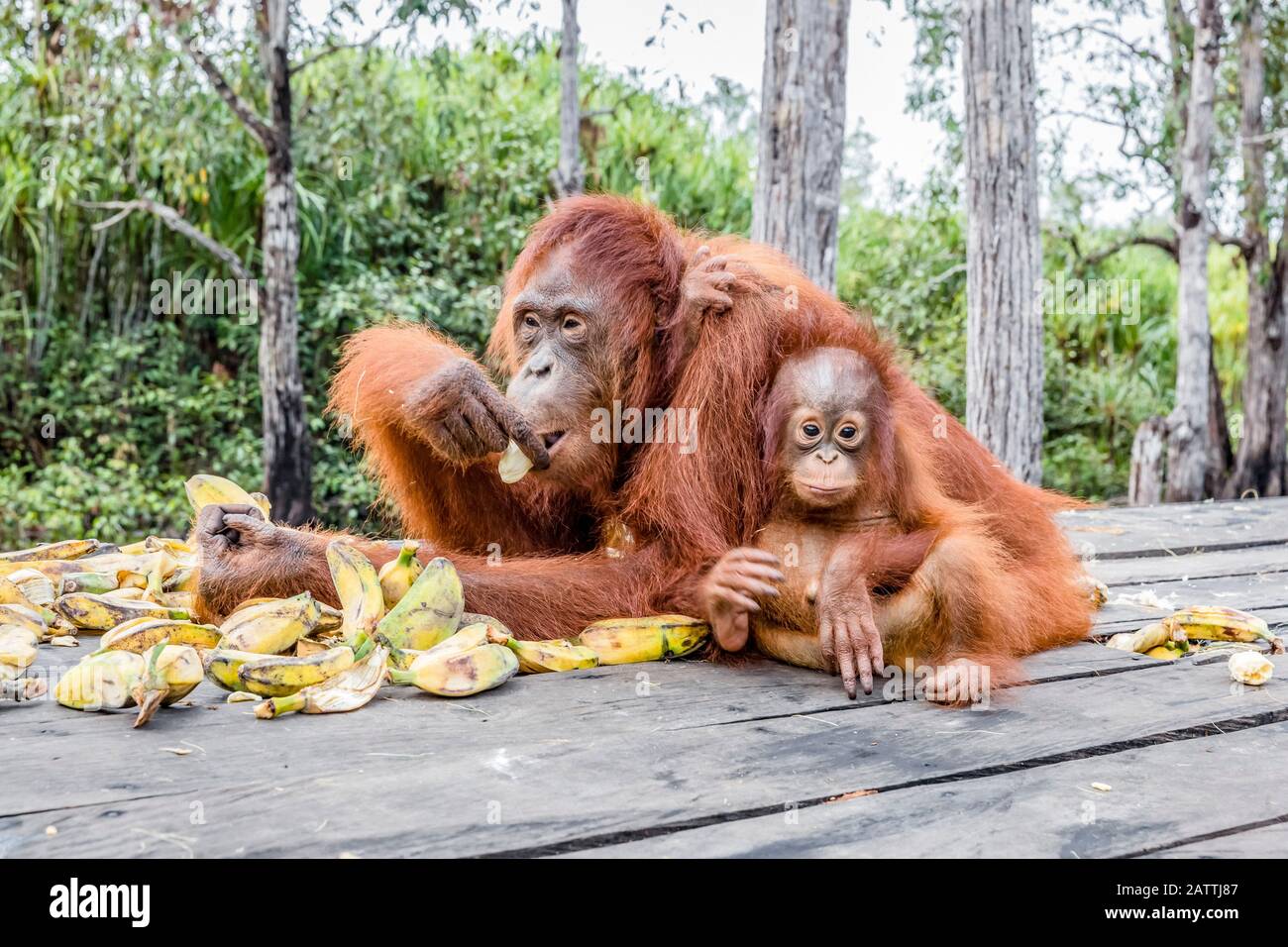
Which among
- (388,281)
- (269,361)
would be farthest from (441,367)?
(388,281)

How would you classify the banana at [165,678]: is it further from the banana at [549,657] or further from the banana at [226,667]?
the banana at [549,657]

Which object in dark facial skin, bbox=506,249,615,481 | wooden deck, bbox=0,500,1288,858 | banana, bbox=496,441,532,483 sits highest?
dark facial skin, bbox=506,249,615,481

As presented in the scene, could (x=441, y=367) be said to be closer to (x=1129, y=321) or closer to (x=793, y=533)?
(x=793, y=533)

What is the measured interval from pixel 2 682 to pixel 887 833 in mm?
1506

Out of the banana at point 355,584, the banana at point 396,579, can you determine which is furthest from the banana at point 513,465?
the banana at point 355,584

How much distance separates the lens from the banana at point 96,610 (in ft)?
8.89

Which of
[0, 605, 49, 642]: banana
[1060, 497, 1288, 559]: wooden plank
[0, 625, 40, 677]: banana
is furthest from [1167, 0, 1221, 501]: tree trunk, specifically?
[0, 625, 40, 677]: banana

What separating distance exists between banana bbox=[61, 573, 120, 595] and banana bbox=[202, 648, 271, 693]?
87 cm

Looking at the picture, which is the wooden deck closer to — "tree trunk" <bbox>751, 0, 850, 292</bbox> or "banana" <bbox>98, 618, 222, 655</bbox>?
"banana" <bbox>98, 618, 222, 655</bbox>

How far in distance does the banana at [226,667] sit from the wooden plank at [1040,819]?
956 millimetres

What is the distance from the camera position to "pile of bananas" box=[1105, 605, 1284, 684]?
2588 millimetres

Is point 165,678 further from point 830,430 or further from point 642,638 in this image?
point 830,430

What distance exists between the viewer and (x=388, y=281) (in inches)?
321

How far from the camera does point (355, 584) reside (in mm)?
2518
